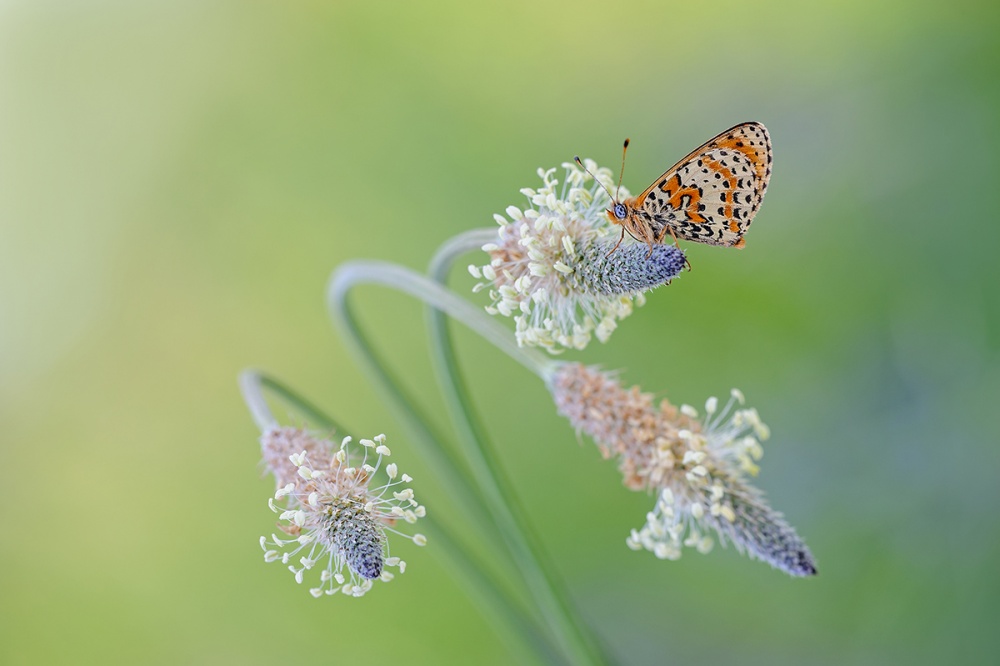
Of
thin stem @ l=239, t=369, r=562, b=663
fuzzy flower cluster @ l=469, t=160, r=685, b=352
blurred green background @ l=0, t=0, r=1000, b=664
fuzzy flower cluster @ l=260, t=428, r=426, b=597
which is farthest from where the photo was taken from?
blurred green background @ l=0, t=0, r=1000, b=664

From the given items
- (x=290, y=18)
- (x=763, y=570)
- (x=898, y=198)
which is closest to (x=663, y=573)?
(x=763, y=570)

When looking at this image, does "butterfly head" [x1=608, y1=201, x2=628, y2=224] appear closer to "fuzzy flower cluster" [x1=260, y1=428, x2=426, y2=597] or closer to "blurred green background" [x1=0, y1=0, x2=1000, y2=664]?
"fuzzy flower cluster" [x1=260, y1=428, x2=426, y2=597]

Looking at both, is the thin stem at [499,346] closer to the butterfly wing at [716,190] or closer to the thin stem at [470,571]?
the thin stem at [470,571]

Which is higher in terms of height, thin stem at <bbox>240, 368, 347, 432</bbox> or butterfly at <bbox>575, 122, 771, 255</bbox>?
thin stem at <bbox>240, 368, 347, 432</bbox>

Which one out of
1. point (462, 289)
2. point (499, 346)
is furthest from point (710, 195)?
point (462, 289)

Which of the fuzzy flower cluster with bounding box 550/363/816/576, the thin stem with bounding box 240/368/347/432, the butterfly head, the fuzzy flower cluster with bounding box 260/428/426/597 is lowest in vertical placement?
the fuzzy flower cluster with bounding box 550/363/816/576

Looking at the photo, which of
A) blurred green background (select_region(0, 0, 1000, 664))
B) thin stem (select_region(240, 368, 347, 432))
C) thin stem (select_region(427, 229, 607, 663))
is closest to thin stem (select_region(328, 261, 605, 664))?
thin stem (select_region(427, 229, 607, 663))
